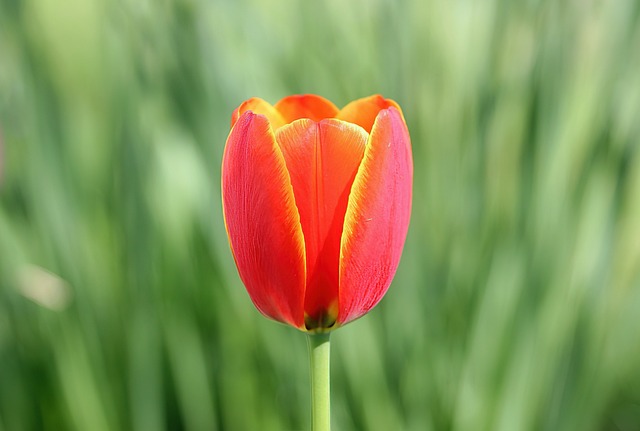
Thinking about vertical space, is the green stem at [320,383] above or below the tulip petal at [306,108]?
below

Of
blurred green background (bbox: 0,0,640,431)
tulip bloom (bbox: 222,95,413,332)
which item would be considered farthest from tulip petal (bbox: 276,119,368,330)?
blurred green background (bbox: 0,0,640,431)

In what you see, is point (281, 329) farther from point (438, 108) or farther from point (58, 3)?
point (58, 3)

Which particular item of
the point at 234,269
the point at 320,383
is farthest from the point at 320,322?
the point at 234,269

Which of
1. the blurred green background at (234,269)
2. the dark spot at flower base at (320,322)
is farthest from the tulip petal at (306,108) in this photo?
the blurred green background at (234,269)

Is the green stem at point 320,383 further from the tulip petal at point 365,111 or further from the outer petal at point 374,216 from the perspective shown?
the tulip petal at point 365,111

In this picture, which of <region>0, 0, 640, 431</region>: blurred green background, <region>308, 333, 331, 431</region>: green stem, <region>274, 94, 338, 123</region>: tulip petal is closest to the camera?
<region>308, 333, 331, 431</region>: green stem

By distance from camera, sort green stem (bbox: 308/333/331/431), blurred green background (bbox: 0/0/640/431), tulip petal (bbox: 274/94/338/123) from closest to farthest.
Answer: green stem (bbox: 308/333/331/431)
tulip petal (bbox: 274/94/338/123)
blurred green background (bbox: 0/0/640/431)

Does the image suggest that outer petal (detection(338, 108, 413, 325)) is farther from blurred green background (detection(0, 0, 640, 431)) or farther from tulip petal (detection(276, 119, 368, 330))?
blurred green background (detection(0, 0, 640, 431))

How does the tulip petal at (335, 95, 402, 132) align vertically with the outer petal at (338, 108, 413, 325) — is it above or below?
above

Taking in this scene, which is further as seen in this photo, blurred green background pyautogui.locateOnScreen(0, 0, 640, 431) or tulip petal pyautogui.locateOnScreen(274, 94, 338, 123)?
blurred green background pyautogui.locateOnScreen(0, 0, 640, 431)

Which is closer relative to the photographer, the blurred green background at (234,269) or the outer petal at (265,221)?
the outer petal at (265,221)
